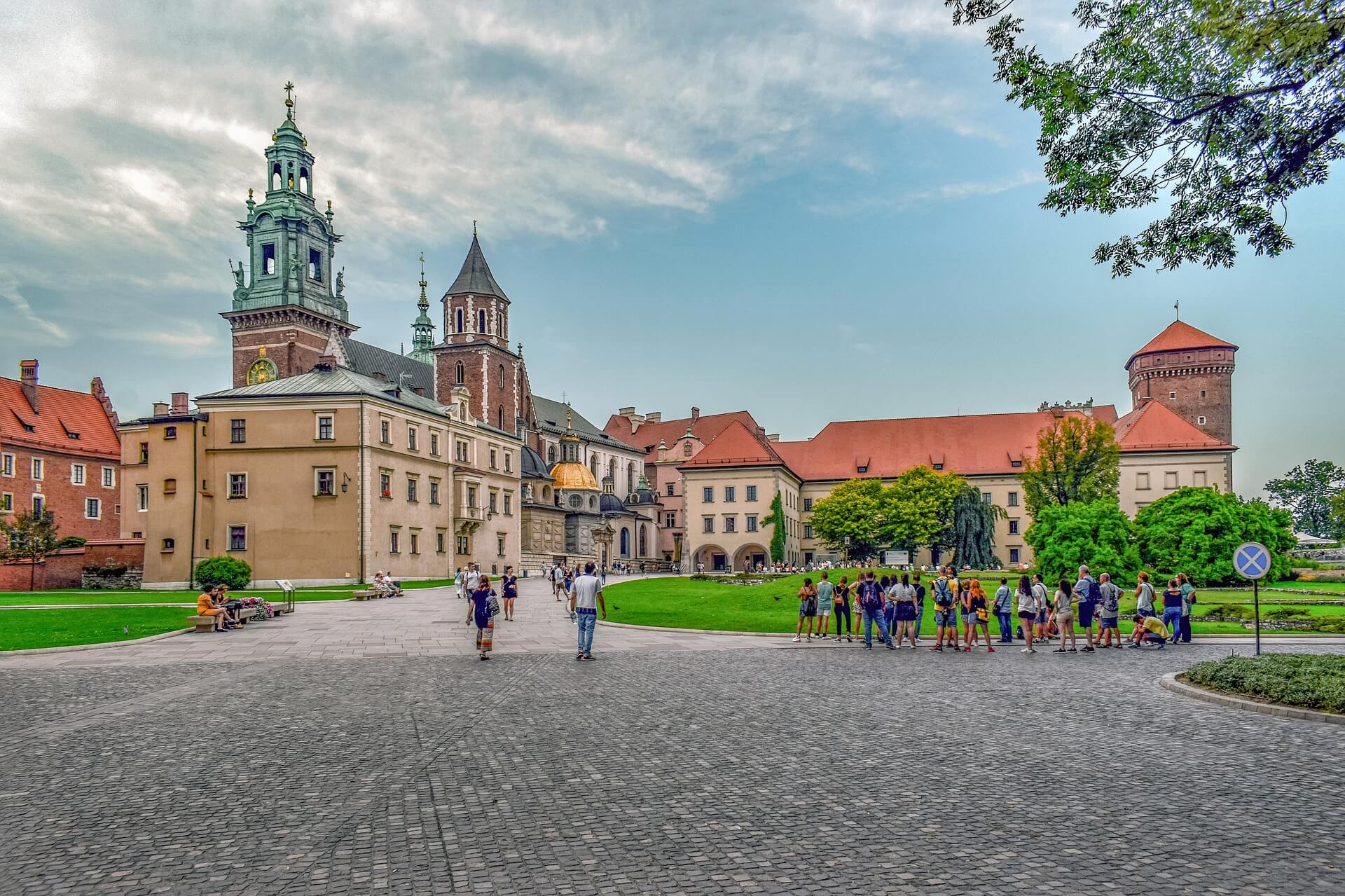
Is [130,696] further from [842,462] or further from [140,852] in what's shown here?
[842,462]

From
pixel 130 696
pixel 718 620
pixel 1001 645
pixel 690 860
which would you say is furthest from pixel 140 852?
pixel 718 620

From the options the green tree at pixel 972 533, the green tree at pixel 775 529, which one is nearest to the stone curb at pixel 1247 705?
the green tree at pixel 972 533

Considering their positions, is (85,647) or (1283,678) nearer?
(1283,678)

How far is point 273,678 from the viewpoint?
1662cm

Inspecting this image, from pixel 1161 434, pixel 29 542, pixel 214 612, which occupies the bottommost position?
pixel 214 612

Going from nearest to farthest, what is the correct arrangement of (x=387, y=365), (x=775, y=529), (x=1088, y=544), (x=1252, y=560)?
(x=1252, y=560), (x=1088, y=544), (x=775, y=529), (x=387, y=365)

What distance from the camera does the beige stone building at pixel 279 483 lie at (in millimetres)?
51047

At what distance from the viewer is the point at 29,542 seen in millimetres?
48844

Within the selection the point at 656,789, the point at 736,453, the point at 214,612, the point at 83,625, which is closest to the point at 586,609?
the point at 656,789

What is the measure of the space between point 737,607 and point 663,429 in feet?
289

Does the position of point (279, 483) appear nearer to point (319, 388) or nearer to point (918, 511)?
point (319, 388)

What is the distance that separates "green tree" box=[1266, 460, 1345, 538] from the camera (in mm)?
133500

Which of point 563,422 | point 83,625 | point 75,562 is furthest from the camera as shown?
point 563,422

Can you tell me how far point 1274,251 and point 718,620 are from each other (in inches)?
771
